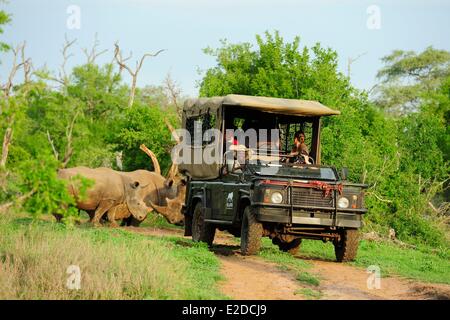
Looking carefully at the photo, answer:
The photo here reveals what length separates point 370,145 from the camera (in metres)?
26.4

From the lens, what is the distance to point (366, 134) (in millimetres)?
30062

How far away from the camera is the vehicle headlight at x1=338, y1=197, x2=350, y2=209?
15039 millimetres

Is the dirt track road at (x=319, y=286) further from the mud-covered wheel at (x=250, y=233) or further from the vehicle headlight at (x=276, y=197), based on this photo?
the vehicle headlight at (x=276, y=197)

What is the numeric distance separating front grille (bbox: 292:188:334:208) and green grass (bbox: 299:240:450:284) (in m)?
1.40

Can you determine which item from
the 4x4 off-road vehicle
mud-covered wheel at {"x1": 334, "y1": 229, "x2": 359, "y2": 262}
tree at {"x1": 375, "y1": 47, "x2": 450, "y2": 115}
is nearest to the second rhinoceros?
the 4x4 off-road vehicle

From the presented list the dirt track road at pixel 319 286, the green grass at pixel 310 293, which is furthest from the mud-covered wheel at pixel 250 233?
the green grass at pixel 310 293

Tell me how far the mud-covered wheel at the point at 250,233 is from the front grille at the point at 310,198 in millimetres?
774

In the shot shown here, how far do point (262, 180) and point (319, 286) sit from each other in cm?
293

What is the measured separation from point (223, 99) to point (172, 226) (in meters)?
9.96

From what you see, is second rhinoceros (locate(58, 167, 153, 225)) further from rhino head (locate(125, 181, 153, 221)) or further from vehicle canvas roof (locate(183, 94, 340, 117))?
vehicle canvas roof (locate(183, 94, 340, 117))

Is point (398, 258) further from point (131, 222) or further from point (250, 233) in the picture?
point (131, 222)

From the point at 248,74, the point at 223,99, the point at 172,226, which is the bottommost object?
the point at 172,226
